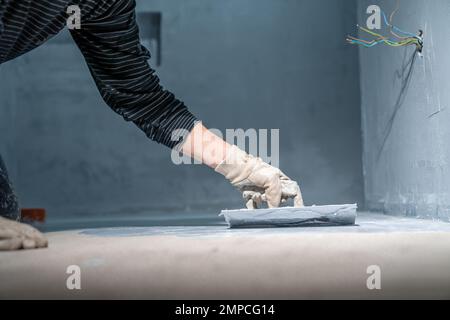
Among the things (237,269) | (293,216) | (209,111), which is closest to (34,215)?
(209,111)

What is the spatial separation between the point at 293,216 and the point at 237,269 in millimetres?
576

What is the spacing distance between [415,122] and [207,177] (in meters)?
1.47

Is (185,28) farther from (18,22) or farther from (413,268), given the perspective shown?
(413,268)

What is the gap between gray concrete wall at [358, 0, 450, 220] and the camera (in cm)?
150

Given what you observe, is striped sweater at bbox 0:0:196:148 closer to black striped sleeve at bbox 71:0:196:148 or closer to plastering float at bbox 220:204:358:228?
black striped sleeve at bbox 71:0:196:148

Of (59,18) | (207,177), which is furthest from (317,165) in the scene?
(59,18)

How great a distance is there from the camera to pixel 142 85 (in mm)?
1290

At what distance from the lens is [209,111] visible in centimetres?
301

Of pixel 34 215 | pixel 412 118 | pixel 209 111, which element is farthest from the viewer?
pixel 209 111

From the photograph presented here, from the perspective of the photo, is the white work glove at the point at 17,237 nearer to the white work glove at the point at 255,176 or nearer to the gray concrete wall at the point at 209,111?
the white work glove at the point at 255,176

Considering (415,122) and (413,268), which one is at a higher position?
(415,122)

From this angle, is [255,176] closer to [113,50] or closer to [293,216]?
[293,216]

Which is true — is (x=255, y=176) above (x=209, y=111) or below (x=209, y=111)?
below

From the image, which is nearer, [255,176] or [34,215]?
[255,176]
